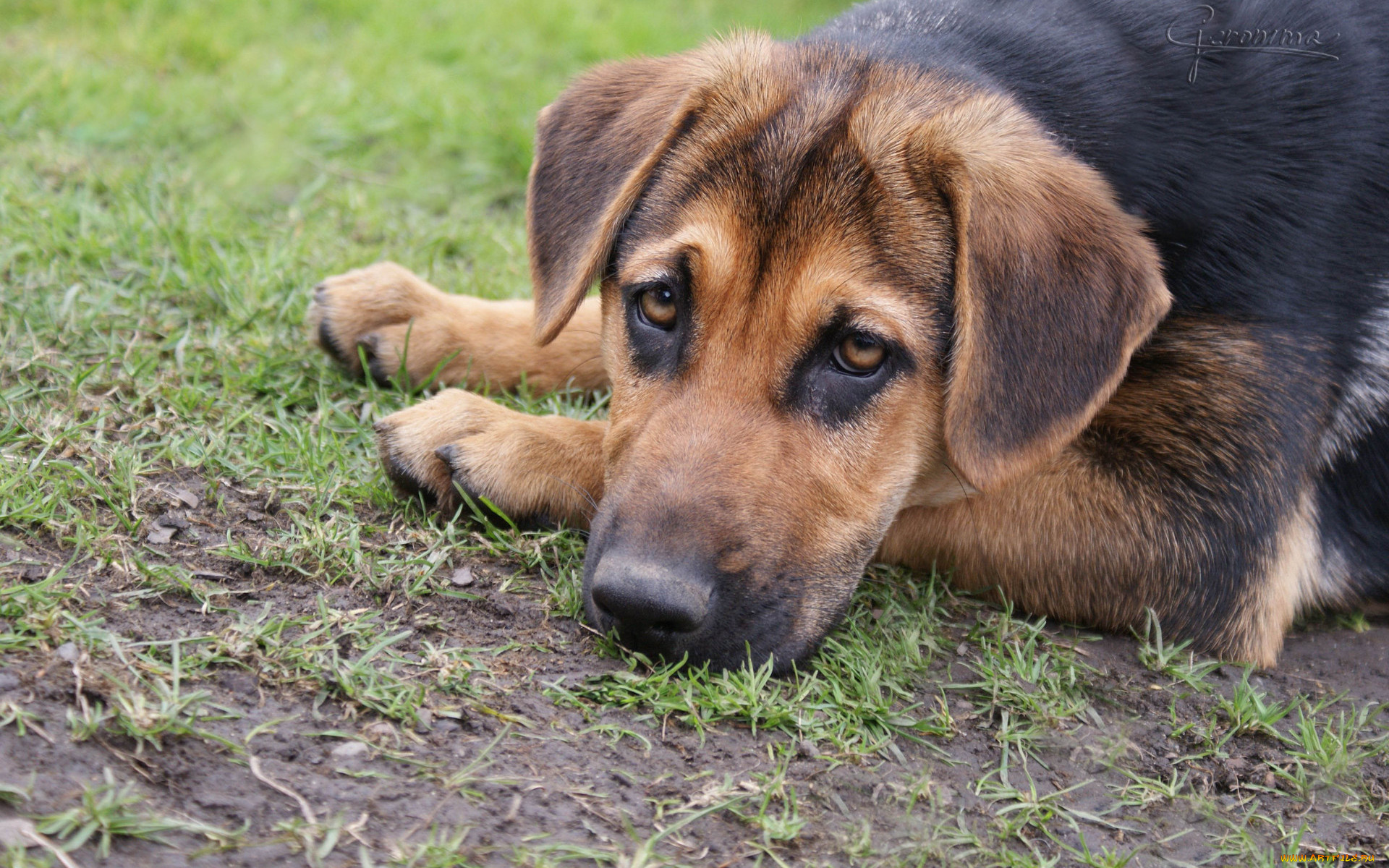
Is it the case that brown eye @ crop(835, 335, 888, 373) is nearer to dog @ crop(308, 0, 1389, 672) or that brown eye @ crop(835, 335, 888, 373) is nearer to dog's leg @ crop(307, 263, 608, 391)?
dog @ crop(308, 0, 1389, 672)

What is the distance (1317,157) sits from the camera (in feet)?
13.6

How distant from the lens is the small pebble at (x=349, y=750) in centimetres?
288

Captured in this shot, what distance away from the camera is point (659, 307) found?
3768 millimetres

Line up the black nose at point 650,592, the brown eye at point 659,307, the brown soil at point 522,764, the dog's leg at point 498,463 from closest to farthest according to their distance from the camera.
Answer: the brown soil at point 522,764 < the black nose at point 650,592 < the brown eye at point 659,307 < the dog's leg at point 498,463

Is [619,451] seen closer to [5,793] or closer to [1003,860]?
[1003,860]

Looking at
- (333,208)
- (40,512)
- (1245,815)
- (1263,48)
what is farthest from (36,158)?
(1245,815)

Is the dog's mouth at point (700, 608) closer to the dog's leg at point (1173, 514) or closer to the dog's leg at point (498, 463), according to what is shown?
the dog's leg at point (498, 463)

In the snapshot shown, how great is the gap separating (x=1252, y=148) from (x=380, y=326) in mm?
3408

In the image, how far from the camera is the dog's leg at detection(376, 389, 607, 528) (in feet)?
13.0

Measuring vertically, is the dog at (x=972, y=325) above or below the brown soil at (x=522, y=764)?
above
